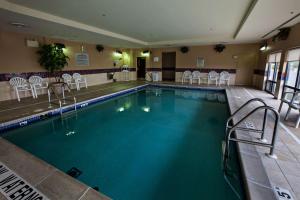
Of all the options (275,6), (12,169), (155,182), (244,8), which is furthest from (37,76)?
(275,6)

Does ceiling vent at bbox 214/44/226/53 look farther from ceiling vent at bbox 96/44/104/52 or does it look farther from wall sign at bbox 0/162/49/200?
wall sign at bbox 0/162/49/200

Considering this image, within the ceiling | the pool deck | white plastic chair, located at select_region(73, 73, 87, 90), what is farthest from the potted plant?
the pool deck

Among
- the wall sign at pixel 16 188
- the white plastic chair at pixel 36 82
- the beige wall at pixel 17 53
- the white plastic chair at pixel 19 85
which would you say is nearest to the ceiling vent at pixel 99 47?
the beige wall at pixel 17 53

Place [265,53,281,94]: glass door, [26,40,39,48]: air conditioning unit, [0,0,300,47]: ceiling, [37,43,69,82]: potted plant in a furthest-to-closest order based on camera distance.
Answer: [265,53,281,94]: glass door → [37,43,69,82]: potted plant → [26,40,39,48]: air conditioning unit → [0,0,300,47]: ceiling

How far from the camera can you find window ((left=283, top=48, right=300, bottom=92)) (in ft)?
14.7

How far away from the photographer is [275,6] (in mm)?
3135

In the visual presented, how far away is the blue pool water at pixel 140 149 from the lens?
2.13 meters

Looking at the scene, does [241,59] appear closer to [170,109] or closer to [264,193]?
[170,109]

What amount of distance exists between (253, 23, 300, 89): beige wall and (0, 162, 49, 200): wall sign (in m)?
6.47

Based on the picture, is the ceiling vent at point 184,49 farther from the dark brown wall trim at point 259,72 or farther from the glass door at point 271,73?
the glass door at point 271,73

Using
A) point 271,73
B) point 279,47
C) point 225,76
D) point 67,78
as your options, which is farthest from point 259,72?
point 67,78

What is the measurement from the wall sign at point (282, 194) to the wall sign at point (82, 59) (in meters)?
8.65

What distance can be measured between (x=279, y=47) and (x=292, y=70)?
3.81ft

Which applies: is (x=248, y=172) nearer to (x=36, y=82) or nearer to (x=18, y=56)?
(x=36, y=82)
